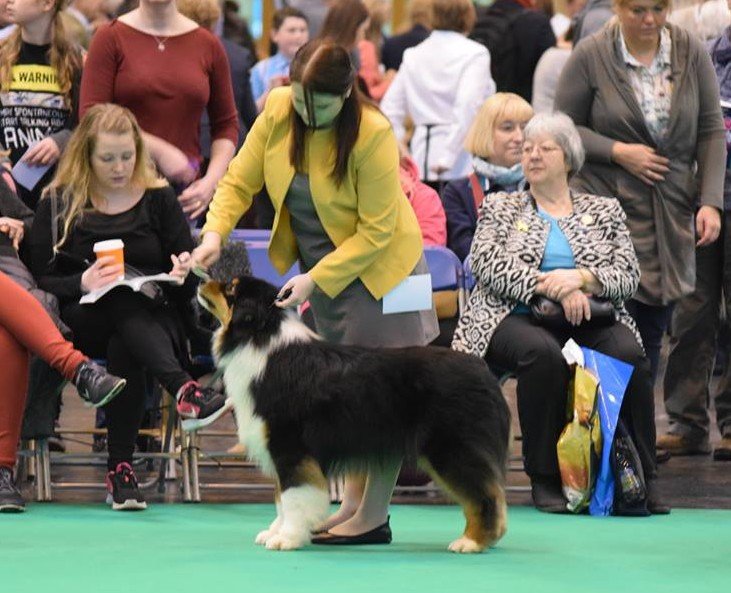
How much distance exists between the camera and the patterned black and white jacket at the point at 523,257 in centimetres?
659

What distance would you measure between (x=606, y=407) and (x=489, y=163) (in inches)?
60.9

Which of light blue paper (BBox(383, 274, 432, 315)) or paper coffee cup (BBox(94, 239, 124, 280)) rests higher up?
paper coffee cup (BBox(94, 239, 124, 280))

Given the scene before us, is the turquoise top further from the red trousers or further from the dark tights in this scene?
the red trousers

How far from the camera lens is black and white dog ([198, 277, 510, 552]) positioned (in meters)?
5.28

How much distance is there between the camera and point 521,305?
668 centimetres

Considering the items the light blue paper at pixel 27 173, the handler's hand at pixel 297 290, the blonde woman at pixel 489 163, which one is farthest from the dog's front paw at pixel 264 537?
the blonde woman at pixel 489 163

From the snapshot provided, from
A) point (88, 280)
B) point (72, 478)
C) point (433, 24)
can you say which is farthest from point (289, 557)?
point (433, 24)

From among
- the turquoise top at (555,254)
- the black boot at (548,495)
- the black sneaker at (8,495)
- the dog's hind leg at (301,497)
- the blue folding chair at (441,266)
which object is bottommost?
the black boot at (548,495)

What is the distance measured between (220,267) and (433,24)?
134 inches

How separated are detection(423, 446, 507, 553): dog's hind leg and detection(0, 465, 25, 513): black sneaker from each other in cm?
163

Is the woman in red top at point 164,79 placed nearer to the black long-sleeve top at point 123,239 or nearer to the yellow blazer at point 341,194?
the black long-sleeve top at point 123,239

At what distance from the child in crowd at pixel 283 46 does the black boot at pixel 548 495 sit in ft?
14.0

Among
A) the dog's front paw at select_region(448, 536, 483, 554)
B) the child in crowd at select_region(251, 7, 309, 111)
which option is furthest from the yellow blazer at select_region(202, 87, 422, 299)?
the child in crowd at select_region(251, 7, 309, 111)

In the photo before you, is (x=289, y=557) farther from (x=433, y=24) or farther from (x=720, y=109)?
(x=433, y=24)
